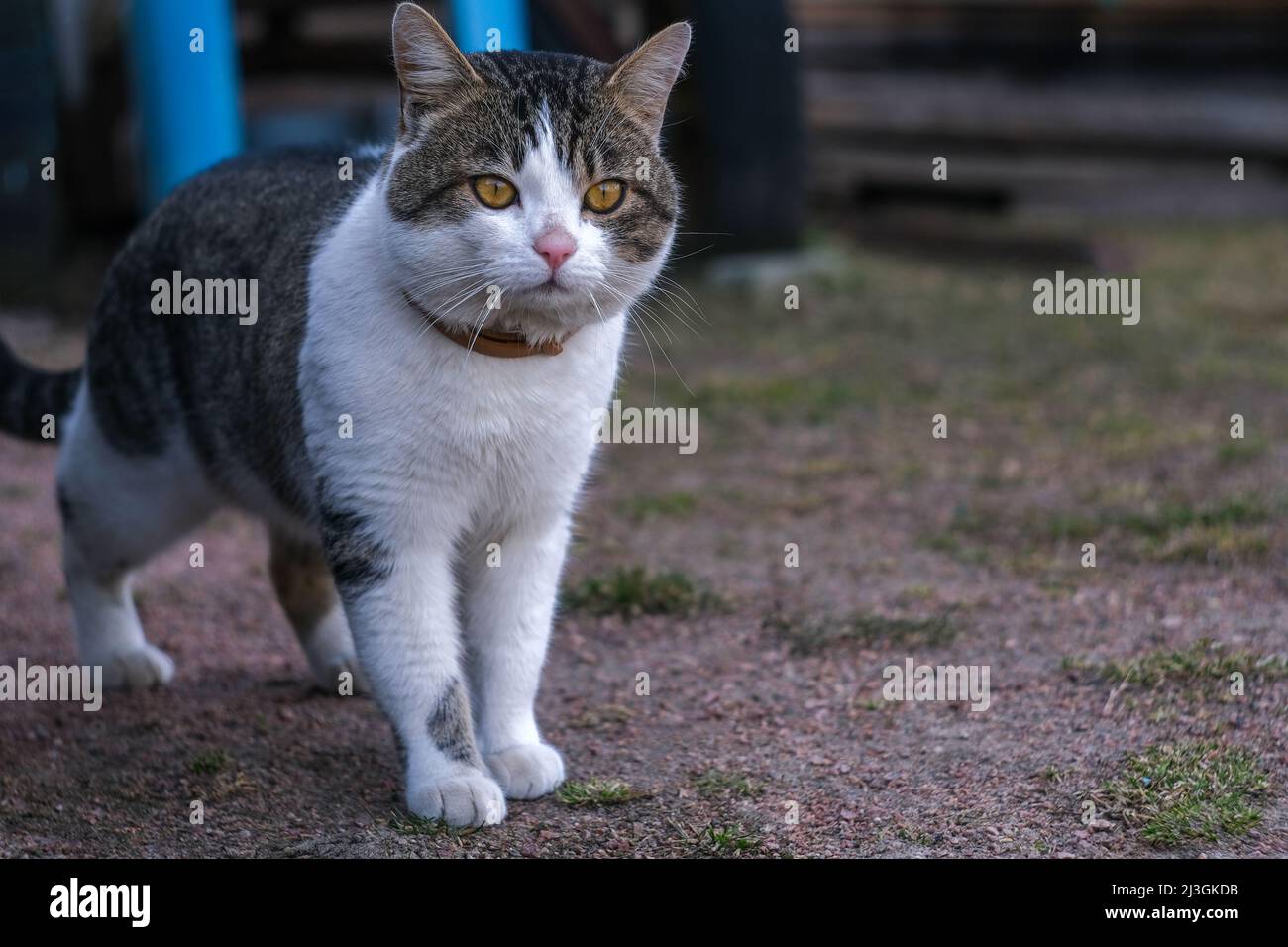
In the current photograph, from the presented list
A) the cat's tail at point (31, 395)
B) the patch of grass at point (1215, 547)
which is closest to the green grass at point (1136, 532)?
the patch of grass at point (1215, 547)

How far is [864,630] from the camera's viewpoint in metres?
3.93

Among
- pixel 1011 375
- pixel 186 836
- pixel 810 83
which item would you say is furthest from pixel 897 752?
pixel 810 83

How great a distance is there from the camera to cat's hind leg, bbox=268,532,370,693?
373 cm

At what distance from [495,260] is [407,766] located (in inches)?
40.8

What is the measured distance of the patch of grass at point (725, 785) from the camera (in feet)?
9.87

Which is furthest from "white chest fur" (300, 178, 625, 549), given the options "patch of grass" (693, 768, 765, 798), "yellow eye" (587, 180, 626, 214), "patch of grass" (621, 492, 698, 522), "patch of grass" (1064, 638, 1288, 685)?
"patch of grass" (621, 492, 698, 522)

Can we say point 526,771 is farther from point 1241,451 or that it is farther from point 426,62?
point 1241,451

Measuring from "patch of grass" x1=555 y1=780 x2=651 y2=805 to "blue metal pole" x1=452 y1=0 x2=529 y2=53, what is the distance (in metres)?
3.62

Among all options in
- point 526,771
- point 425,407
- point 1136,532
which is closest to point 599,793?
point 526,771

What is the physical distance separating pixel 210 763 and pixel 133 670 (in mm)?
676

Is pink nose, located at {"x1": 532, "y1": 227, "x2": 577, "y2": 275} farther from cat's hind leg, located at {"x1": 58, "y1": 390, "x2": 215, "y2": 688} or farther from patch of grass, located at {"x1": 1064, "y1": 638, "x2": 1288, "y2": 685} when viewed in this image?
patch of grass, located at {"x1": 1064, "y1": 638, "x2": 1288, "y2": 685}

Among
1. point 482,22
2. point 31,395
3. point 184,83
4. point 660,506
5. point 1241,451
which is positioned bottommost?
point 660,506

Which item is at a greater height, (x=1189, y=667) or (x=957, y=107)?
(x=957, y=107)

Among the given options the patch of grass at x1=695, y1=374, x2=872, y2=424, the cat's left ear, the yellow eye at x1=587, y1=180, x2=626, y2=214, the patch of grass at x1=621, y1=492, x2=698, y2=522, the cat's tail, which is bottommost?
the patch of grass at x1=621, y1=492, x2=698, y2=522
